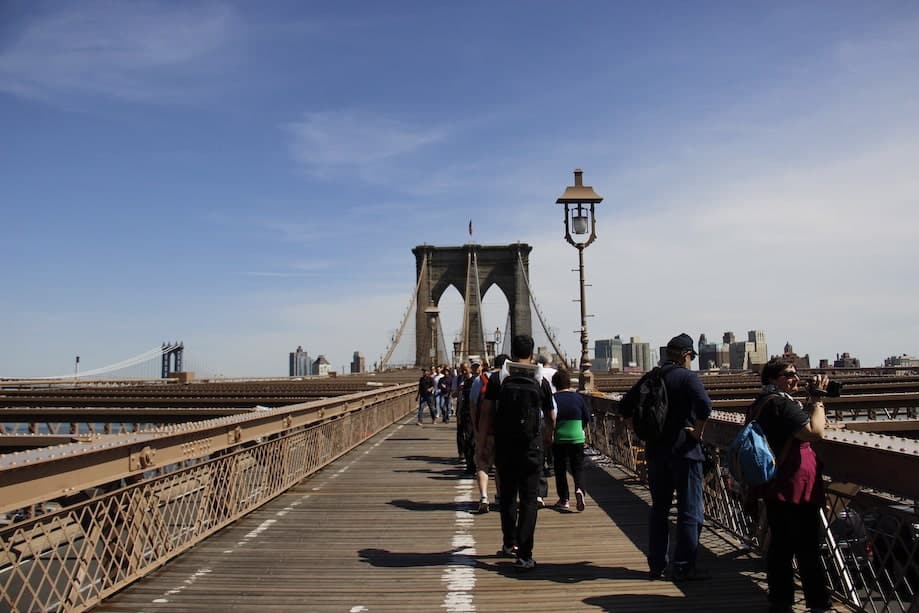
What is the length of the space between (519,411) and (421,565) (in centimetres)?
134

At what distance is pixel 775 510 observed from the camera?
13.4ft

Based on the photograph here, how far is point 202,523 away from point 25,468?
103 inches

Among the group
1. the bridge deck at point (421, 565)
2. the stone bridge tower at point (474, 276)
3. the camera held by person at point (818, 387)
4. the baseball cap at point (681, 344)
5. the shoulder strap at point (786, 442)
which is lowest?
the bridge deck at point (421, 565)

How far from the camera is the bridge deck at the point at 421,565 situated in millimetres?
4648

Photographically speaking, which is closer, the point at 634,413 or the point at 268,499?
the point at 634,413

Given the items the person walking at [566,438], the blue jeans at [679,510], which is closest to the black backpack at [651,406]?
the blue jeans at [679,510]

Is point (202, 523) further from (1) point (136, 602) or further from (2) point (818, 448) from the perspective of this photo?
(2) point (818, 448)

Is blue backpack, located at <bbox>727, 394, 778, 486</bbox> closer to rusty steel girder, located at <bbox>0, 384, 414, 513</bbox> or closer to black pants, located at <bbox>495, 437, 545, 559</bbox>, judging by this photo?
black pants, located at <bbox>495, 437, 545, 559</bbox>

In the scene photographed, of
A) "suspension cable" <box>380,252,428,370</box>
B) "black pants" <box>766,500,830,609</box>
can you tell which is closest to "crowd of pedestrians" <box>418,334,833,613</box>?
"black pants" <box>766,500,830,609</box>

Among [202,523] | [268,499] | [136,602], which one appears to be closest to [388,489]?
[268,499]

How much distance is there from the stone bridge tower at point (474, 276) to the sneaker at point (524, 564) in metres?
70.1

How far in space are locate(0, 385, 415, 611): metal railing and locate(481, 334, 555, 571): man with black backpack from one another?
7.81ft

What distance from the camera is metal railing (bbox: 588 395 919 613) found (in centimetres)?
367

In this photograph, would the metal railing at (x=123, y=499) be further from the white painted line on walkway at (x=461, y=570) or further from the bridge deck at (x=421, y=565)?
the white painted line on walkway at (x=461, y=570)
